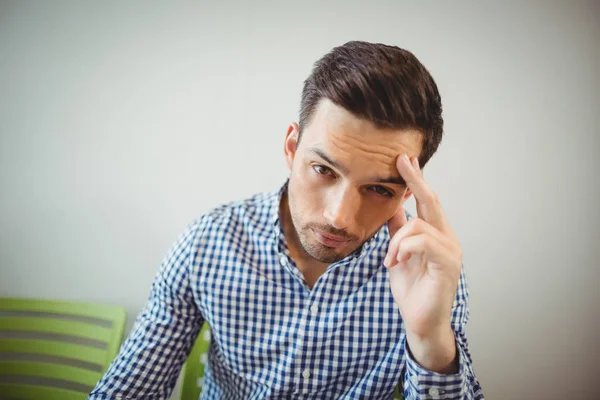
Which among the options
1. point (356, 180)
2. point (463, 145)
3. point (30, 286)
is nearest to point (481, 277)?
point (463, 145)

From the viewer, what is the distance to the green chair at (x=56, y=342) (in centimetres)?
145

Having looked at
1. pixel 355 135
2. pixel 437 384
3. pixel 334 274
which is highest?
pixel 355 135

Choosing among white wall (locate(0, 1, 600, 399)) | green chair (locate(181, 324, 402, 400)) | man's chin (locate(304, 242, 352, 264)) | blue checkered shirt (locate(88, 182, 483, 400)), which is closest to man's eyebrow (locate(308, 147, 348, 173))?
man's chin (locate(304, 242, 352, 264))

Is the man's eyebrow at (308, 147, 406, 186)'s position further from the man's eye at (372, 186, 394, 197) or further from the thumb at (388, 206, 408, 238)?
the thumb at (388, 206, 408, 238)

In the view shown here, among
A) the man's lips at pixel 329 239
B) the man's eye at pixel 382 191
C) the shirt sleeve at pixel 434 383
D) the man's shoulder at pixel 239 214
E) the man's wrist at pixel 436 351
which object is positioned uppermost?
the man's eye at pixel 382 191

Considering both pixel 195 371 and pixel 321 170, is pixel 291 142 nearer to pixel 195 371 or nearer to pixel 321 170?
pixel 321 170

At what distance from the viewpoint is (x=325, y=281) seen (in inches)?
43.8

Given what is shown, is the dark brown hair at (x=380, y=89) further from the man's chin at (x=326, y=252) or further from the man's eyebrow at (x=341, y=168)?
the man's chin at (x=326, y=252)

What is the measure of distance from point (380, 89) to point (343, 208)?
0.30 m

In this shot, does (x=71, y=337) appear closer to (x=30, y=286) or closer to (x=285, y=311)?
(x=30, y=286)

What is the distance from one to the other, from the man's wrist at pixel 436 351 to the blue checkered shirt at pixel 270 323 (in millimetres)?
156

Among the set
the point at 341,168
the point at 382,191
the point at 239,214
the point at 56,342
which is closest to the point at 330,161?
the point at 341,168

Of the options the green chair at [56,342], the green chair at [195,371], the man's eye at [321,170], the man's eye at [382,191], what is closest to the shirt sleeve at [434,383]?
the man's eye at [382,191]

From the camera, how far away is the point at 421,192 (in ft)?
2.97
